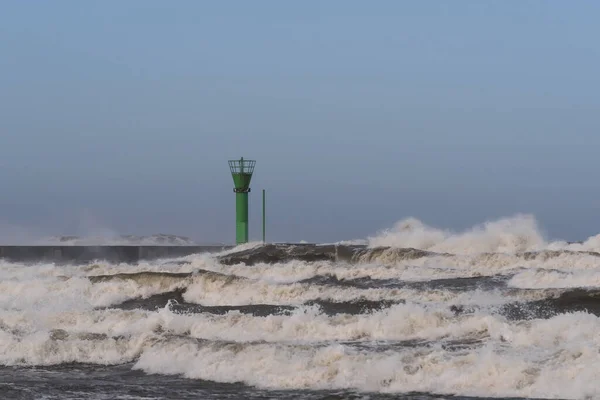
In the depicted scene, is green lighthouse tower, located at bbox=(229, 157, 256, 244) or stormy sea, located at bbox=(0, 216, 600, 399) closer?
stormy sea, located at bbox=(0, 216, 600, 399)

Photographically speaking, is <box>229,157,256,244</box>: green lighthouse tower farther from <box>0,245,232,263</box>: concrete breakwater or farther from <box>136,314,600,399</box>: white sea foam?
<box>136,314,600,399</box>: white sea foam

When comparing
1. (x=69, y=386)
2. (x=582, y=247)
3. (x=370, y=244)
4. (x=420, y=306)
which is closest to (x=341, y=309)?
(x=420, y=306)

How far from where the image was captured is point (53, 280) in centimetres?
2441

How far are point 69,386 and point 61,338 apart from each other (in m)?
3.27

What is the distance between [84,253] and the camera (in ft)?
113

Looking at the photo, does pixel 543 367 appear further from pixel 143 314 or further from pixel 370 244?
pixel 370 244

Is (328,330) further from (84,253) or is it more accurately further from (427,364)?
(84,253)

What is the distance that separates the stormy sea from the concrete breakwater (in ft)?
28.2

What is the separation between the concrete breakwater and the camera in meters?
33.7

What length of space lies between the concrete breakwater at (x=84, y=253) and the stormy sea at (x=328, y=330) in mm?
8603

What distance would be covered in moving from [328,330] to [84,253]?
2083 centimetres

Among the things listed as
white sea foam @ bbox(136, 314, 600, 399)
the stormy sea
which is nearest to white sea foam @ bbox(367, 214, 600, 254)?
the stormy sea

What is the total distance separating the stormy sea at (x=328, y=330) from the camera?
1148cm

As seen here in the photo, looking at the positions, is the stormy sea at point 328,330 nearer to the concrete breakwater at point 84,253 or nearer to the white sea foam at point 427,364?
the white sea foam at point 427,364
